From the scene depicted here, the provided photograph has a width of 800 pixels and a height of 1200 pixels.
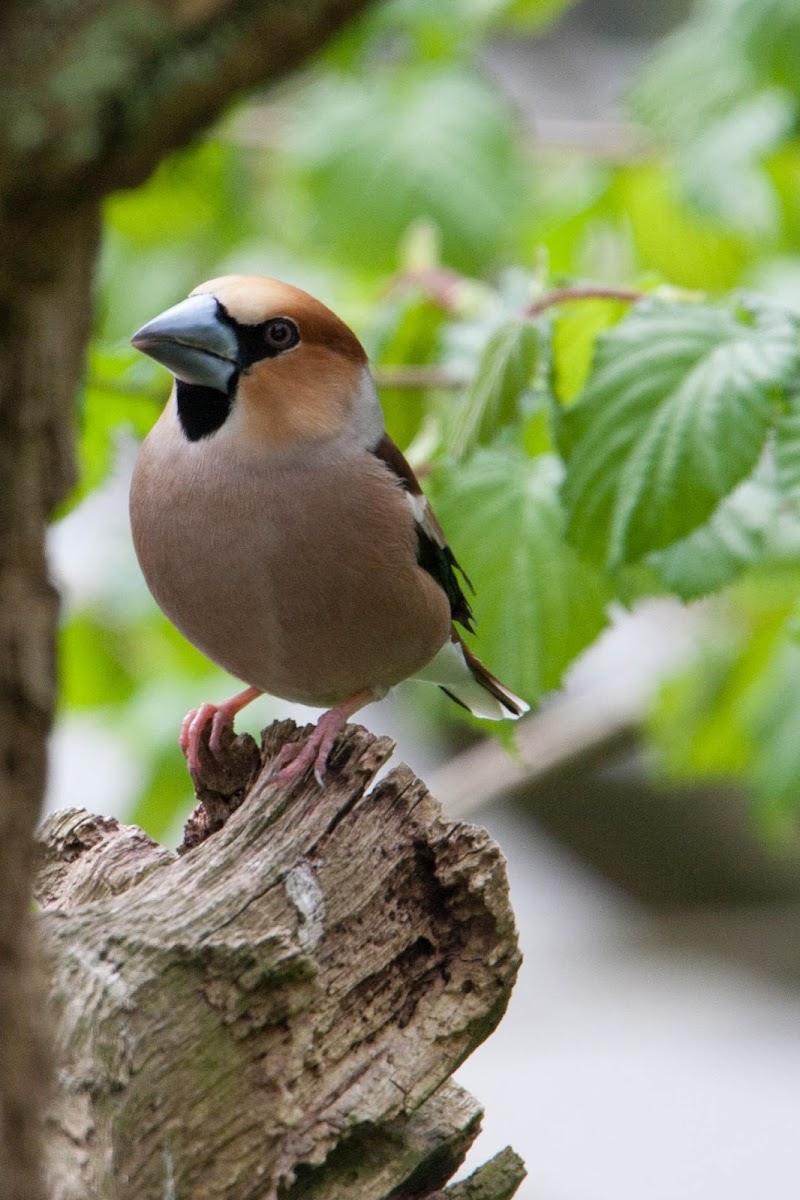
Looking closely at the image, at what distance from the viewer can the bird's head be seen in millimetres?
2531

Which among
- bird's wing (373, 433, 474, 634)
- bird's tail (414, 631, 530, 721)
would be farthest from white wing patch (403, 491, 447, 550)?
bird's tail (414, 631, 530, 721)

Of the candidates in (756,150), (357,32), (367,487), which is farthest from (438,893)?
(357,32)

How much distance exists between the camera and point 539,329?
269 cm

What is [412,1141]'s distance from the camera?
1.96 metres

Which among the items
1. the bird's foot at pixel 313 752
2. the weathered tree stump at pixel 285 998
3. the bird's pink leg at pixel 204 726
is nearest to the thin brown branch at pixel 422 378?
the bird's pink leg at pixel 204 726

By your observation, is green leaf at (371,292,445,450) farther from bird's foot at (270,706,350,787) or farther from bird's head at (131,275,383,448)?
bird's foot at (270,706,350,787)

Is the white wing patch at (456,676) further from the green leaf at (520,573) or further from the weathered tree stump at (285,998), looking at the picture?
the weathered tree stump at (285,998)

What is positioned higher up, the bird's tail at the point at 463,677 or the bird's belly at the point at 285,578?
the bird's tail at the point at 463,677

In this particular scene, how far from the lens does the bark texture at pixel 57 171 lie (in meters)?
1.04

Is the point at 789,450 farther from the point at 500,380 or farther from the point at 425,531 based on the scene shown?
the point at 425,531

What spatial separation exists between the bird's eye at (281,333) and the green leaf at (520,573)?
40 centimetres

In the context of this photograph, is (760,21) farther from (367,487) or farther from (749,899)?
(749,899)

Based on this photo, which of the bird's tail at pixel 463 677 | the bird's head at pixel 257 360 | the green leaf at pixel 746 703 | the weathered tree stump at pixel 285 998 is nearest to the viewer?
the weathered tree stump at pixel 285 998

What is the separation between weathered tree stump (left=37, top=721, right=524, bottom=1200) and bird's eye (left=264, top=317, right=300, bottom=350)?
810 mm
